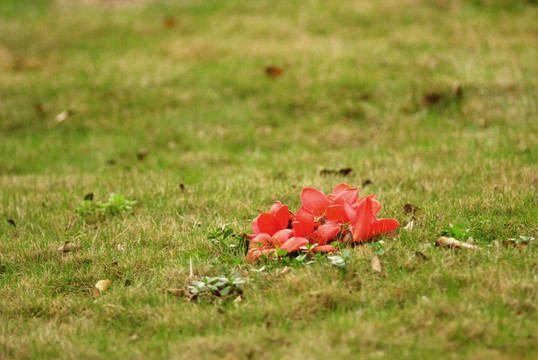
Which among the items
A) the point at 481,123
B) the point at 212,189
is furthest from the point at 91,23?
the point at 481,123

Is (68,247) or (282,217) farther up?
(282,217)

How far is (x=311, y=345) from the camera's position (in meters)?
2.60

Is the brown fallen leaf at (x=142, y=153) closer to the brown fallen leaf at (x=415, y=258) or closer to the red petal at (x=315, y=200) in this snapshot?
the red petal at (x=315, y=200)

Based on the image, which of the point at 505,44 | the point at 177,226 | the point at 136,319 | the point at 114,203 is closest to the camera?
the point at 136,319

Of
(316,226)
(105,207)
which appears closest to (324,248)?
(316,226)

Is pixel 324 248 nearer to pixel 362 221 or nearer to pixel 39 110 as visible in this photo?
pixel 362 221

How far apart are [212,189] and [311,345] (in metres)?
2.56

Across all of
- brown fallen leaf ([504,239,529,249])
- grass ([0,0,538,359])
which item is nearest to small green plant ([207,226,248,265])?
grass ([0,0,538,359])

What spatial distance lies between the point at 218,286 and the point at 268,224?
0.53 m

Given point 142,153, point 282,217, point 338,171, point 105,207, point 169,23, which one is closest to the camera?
point 282,217

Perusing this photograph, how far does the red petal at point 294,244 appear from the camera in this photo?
3289mm

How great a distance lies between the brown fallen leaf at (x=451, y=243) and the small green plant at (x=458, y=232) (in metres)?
0.09

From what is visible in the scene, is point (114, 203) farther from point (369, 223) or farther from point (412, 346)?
point (412, 346)

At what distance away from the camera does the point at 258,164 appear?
578 cm
